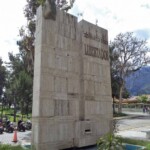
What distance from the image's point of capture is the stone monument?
34.7 ft

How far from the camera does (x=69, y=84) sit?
11.7 m

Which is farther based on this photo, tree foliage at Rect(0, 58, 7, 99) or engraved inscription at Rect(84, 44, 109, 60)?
tree foliage at Rect(0, 58, 7, 99)

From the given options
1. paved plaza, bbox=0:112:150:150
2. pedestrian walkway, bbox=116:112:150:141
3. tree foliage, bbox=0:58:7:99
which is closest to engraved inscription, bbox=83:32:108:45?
pedestrian walkway, bbox=116:112:150:141

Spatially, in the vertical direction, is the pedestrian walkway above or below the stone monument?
below

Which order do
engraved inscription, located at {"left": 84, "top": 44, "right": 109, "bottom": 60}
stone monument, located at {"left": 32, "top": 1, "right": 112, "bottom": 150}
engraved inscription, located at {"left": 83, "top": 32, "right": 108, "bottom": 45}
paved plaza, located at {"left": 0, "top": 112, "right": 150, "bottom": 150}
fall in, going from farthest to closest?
paved plaza, located at {"left": 0, "top": 112, "right": 150, "bottom": 150} → engraved inscription, located at {"left": 83, "top": 32, "right": 108, "bottom": 45} → engraved inscription, located at {"left": 84, "top": 44, "right": 109, "bottom": 60} → stone monument, located at {"left": 32, "top": 1, "right": 112, "bottom": 150}

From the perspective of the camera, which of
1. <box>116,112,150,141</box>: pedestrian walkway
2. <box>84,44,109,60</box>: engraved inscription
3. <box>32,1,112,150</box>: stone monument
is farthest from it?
<box>116,112,150,141</box>: pedestrian walkway

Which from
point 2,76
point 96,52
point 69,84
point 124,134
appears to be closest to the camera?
point 69,84

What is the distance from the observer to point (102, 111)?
13.1m

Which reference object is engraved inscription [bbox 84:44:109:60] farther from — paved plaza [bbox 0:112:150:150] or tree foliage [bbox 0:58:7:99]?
tree foliage [bbox 0:58:7:99]

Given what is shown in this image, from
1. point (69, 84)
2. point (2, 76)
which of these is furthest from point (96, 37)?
point (2, 76)

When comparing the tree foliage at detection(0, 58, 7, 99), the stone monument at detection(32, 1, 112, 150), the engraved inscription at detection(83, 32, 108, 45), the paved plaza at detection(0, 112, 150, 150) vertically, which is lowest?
the paved plaza at detection(0, 112, 150, 150)

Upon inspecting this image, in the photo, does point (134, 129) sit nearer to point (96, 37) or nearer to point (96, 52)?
point (96, 52)

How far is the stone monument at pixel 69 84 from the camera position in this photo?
10.6m

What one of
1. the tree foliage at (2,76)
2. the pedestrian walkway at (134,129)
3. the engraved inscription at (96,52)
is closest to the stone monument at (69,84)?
the engraved inscription at (96,52)
